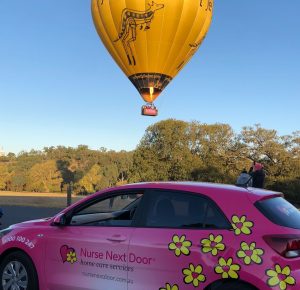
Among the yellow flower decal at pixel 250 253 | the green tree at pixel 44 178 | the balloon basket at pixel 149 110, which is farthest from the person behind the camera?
the green tree at pixel 44 178

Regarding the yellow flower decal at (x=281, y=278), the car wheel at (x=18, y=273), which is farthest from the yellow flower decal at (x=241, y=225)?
the car wheel at (x=18, y=273)

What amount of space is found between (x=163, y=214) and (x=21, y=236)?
1.92m

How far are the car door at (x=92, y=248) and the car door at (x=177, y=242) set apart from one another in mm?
165

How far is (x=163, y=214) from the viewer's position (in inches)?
216

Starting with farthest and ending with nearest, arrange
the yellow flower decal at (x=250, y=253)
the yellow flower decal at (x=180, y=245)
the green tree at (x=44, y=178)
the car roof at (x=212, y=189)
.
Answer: the green tree at (x=44, y=178), the car roof at (x=212, y=189), the yellow flower decal at (x=180, y=245), the yellow flower decal at (x=250, y=253)

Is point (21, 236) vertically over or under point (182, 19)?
under

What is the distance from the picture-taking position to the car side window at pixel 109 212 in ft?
19.1

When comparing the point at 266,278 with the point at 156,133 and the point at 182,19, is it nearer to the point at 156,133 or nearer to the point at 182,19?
the point at 182,19

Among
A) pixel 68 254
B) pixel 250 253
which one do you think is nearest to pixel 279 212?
pixel 250 253

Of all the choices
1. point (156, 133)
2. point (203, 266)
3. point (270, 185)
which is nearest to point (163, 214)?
point (203, 266)

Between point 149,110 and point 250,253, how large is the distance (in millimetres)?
23917

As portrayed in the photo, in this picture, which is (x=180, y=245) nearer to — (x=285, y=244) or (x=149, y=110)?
(x=285, y=244)

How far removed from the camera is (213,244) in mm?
4945

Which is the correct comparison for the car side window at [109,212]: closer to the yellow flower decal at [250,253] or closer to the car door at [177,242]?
the car door at [177,242]
